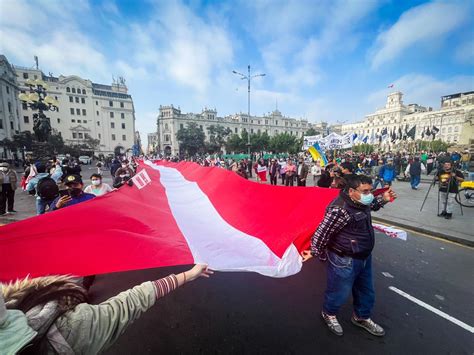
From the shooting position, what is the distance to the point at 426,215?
6.98m

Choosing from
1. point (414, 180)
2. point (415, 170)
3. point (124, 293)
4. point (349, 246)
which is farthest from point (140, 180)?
point (414, 180)

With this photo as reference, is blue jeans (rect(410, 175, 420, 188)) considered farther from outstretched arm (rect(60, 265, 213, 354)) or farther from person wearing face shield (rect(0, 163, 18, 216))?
→ person wearing face shield (rect(0, 163, 18, 216))

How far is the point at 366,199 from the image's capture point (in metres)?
2.36

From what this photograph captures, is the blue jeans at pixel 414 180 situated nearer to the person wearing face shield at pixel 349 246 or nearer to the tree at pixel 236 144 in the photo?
the person wearing face shield at pixel 349 246

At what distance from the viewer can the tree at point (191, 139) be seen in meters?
68.1

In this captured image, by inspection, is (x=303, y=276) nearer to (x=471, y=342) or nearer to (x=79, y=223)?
(x=471, y=342)

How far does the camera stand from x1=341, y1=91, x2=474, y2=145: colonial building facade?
76.6m

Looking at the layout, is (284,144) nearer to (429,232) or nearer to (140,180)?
(429,232)

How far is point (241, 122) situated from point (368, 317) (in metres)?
92.4

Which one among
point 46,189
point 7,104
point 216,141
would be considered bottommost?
point 46,189

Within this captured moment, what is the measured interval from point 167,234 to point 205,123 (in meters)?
85.7

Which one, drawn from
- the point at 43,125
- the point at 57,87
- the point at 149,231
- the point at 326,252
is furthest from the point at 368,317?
the point at 57,87

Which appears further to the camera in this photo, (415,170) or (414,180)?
(414,180)

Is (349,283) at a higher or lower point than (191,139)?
lower
